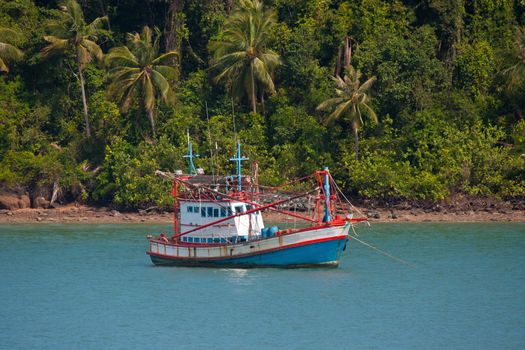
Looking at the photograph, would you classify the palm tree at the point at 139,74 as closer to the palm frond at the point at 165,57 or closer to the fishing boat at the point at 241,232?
the palm frond at the point at 165,57

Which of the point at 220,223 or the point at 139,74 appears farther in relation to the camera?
the point at 139,74

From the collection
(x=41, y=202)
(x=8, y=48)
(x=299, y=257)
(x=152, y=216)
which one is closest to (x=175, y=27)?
(x=8, y=48)

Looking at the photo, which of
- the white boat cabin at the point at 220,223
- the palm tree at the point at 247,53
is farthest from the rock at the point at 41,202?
the white boat cabin at the point at 220,223

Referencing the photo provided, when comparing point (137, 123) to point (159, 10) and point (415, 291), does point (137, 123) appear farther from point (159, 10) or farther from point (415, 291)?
point (415, 291)

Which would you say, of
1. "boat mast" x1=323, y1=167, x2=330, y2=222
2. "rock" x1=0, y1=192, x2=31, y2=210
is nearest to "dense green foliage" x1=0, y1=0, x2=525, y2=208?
"rock" x1=0, y1=192, x2=31, y2=210

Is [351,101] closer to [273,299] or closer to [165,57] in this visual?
[165,57]

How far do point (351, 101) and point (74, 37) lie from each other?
63.4 ft

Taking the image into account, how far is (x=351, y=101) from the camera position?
70.9 meters

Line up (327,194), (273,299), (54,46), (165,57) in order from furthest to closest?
(165,57) < (54,46) < (327,194) < (273,299)

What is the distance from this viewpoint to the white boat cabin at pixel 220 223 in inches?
2106

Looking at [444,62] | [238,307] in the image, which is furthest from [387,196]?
[238,307]

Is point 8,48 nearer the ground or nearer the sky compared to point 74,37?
A: nearer the ground

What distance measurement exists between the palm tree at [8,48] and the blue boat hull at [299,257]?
29.1m

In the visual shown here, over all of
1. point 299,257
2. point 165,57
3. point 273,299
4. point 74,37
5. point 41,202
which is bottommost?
point 273,299
